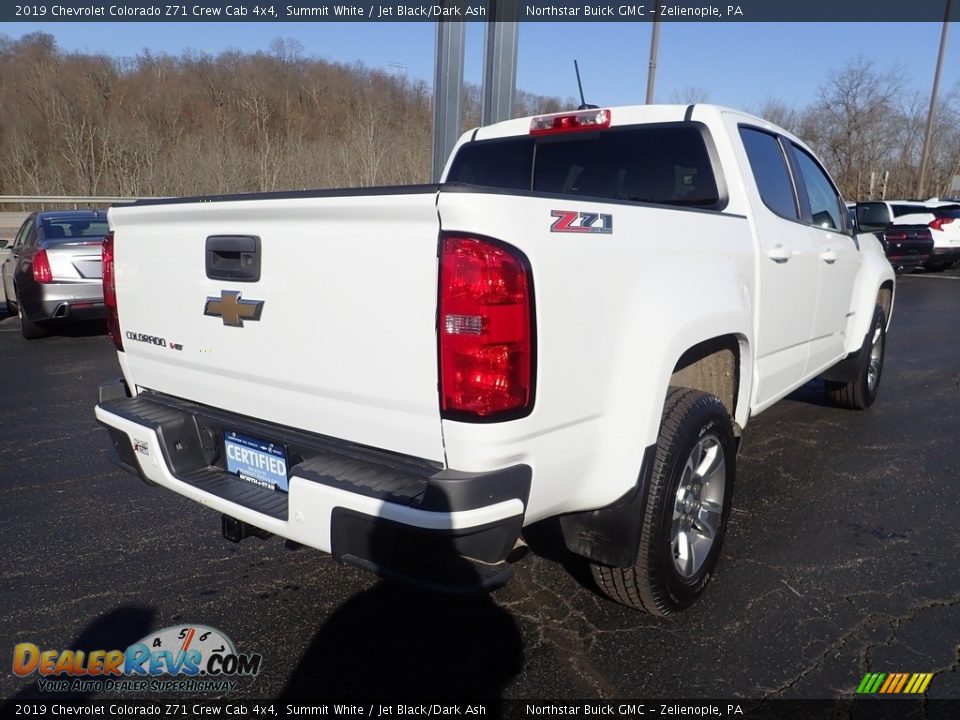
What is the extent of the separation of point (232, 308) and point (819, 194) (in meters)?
3.63

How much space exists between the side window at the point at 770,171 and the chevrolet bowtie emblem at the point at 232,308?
2.44 metres

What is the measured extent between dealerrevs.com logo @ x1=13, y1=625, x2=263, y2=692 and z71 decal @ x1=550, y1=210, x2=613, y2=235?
6.01ft

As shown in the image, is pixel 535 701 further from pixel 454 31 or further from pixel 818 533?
pixel 454 31

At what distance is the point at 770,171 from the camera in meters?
3.79

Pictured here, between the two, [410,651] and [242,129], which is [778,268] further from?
[242,129]

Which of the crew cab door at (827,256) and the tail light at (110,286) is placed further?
the crew cab door at (827,256)

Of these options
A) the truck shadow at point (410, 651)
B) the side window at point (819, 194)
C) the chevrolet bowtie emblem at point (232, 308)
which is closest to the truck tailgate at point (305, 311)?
the chevrolet bowtie emblem at point (232, 308)

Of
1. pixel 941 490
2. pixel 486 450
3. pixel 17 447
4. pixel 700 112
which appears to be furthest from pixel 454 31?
pixel 486 450

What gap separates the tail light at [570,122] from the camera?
367 centimetres

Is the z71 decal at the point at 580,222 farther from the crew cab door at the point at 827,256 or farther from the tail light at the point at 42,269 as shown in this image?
the tail light at the point at 42,269

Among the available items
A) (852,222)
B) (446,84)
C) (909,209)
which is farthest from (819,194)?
(909,209)

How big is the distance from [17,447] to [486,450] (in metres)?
4.25


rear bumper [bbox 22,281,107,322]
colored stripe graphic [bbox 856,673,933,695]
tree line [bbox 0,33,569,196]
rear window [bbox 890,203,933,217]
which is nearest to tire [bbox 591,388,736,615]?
colored stripe graphic [bbox 856,673,933,695]

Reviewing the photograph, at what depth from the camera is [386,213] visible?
81.9 inches
